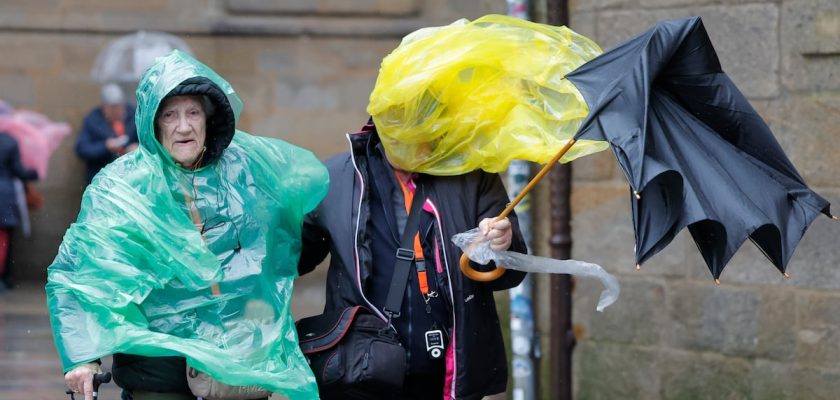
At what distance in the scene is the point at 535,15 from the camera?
7289 millimetres

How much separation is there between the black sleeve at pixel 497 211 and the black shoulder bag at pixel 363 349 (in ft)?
0.77

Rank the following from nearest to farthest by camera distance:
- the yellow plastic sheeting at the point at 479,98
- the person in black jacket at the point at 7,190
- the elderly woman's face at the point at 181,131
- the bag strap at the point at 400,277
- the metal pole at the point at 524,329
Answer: the elderly woman's face at the point at 181,131 < the bag strap at the point at 400,277 < the yellow plastic sheeting at the point at 479,98 < the metal pole at the point at 524,329 < the person in black jacket at the point at 7,190

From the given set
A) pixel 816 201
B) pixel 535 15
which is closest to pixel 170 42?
pixel 535 15

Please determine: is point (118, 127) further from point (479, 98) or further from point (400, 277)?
point (400, 277)

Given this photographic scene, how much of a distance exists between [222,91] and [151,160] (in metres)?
0.32

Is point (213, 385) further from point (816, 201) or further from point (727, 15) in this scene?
point (727, 15)

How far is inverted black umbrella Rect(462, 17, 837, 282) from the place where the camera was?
13.7 ft

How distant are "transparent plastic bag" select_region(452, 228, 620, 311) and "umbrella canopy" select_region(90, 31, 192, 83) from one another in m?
8.42

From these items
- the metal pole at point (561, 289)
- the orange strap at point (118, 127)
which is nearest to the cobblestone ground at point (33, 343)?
the orange strap at point (118, 127)

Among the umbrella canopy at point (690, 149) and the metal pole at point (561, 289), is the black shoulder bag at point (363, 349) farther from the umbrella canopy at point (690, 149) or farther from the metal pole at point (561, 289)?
the metal pole at point (561, 289)

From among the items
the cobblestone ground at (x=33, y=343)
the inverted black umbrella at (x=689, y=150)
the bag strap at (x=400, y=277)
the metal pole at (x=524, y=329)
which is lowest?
the cobblestone ground at (x=33, y=343)

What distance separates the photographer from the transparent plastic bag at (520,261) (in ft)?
14.7

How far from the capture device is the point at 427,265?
460 centimetres

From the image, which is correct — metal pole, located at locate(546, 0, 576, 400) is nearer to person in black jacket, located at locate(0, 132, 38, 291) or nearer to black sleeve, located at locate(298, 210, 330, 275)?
black sleeve, located at locate(298, 210, 330, 275)
